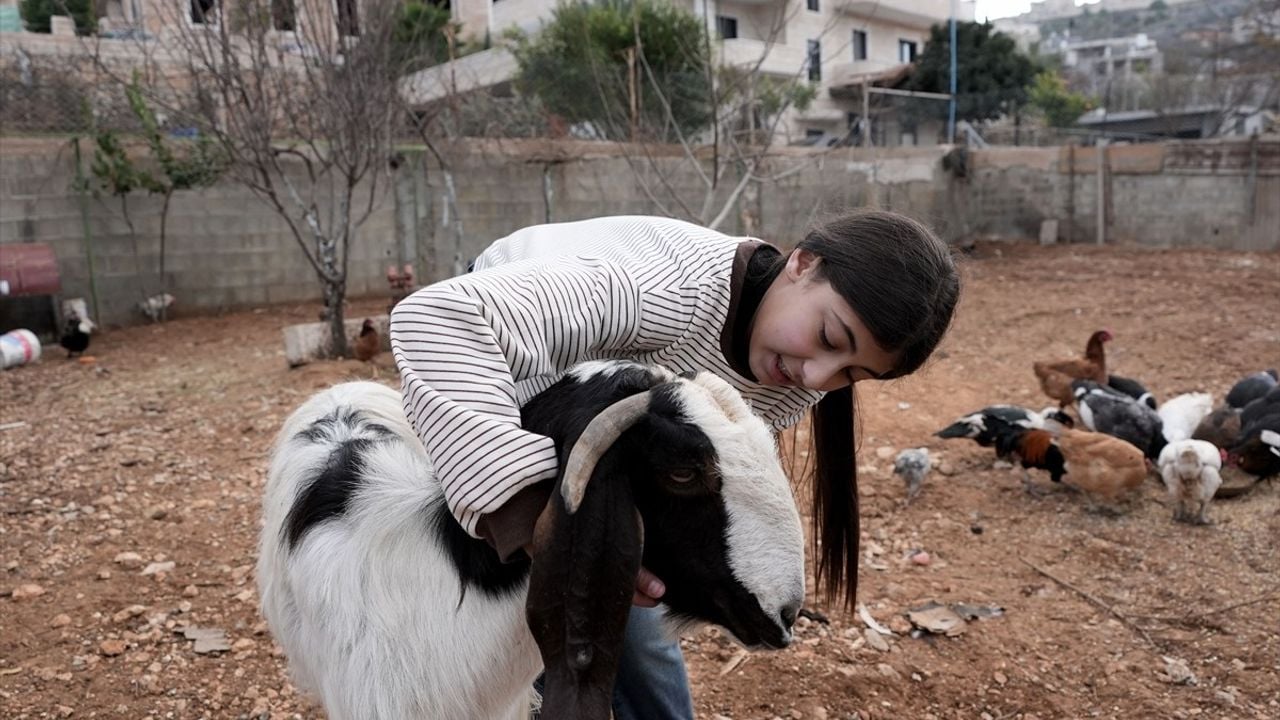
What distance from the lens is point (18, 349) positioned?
796cm

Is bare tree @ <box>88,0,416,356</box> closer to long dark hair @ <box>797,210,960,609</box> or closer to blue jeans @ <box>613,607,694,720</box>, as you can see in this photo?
blue jeans @ <box>613,607,694,720</box>

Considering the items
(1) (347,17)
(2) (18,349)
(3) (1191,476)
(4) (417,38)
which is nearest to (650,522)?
(3) (1191,476)

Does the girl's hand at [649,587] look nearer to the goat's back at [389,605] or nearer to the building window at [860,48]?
the goat's back at [389,605]

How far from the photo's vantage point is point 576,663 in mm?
1364

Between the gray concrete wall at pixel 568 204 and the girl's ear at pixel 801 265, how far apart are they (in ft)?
16.8

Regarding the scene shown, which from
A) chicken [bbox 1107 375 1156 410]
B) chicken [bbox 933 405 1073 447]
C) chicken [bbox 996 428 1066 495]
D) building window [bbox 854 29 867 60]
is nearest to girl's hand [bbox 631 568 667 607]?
chicken [bbox 996 428 1066 495]

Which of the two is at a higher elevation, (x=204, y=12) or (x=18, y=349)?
(x=204, y=12)

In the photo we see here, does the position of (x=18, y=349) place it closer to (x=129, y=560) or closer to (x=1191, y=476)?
(x=129, y=560)

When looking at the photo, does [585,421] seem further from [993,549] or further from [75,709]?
[993,549]

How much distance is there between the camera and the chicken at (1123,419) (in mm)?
5297

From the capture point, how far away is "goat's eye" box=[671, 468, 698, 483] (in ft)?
4.78

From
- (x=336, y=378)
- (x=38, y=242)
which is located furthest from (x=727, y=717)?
(x=38, y=242)

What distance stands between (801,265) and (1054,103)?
39.1 metres

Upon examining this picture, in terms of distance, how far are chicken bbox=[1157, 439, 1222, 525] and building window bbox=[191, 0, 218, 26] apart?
7.19 m
